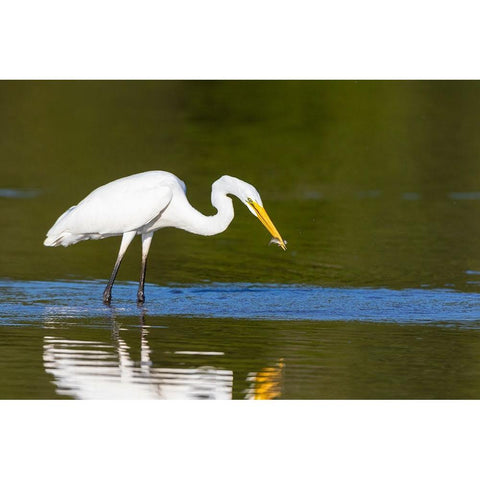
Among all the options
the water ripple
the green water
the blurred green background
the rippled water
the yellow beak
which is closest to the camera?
the rippled water

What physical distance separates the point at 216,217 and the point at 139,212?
779 millimetres

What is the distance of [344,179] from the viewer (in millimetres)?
20922

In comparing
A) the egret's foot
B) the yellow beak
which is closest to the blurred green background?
the egret's foot

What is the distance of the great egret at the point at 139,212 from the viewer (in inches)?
491

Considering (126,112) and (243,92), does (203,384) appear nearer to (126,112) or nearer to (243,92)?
(126,112)

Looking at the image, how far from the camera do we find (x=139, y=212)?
41.0ft

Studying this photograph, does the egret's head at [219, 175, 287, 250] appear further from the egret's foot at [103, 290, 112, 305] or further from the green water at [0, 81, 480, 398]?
the egret's foot at [103, 290, 112, 305]

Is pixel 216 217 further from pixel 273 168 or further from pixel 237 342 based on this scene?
pixel 273 168

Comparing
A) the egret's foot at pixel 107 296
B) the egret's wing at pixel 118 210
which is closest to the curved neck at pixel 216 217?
the egret's wing at pixel 118 210

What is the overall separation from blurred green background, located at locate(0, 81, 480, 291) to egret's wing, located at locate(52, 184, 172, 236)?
3.74 feet

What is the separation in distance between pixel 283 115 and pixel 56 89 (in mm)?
5336

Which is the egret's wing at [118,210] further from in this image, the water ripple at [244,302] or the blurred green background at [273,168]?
the blurred green background at [273,168]

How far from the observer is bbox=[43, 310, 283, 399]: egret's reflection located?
350 inches

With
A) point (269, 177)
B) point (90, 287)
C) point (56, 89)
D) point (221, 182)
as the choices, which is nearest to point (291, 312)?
point (221, 182)
